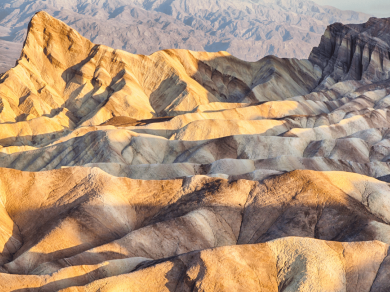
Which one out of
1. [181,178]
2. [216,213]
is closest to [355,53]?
[181,178]

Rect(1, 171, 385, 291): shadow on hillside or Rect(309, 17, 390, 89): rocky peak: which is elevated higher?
Rect(1, 171, 385, 291): shadow on hillside

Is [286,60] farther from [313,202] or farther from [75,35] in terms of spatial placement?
[313,202]

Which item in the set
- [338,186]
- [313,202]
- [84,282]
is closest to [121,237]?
[84,282]

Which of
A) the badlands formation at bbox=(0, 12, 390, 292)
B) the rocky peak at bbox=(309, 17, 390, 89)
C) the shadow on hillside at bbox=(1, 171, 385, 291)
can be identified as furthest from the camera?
the rocky peak at bbox=(309, 17, 390, 89)

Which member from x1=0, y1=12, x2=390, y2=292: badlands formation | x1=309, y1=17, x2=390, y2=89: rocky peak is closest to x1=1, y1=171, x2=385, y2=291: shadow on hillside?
x1=0, y1=12, x2=390, y2=292: badlands formation

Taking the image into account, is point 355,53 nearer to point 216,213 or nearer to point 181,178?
point 181,178

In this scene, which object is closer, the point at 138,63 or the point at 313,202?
the point at 313,202

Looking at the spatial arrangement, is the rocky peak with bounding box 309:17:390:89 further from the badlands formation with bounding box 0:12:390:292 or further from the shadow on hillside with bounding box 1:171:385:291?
the shadow on hillside with bounding box 1:171:385:291
